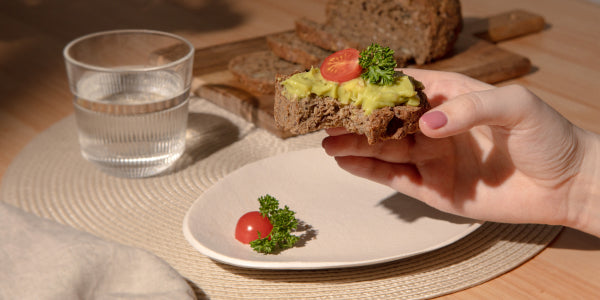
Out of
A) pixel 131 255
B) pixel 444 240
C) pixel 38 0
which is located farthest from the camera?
pixel 38 0

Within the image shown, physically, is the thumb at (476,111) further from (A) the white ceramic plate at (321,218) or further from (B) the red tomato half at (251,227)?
(B) the red tomato half at (251,227)

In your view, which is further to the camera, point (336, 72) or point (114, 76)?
point (114, 76)

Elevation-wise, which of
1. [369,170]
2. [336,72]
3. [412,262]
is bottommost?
[412,262]

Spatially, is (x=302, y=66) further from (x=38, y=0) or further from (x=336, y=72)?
(x=38, y=0)

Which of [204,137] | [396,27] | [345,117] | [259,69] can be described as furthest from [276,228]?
[396,27]

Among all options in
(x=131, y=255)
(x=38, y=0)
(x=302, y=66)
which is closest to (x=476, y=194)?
(x=131, y=255)

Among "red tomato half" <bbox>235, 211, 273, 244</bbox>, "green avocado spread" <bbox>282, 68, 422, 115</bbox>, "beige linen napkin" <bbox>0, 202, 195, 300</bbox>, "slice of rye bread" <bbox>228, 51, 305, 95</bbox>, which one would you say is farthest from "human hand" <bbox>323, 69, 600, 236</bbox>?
"slice of rye bread" <bbox>228, 51, 305, 95</bbox>

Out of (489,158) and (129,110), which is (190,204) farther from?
(489,158)

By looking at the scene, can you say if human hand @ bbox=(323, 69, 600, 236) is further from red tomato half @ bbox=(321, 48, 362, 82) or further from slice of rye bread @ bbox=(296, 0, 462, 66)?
slice of rye bread @ bbox=(296, 0, 462, 66)
